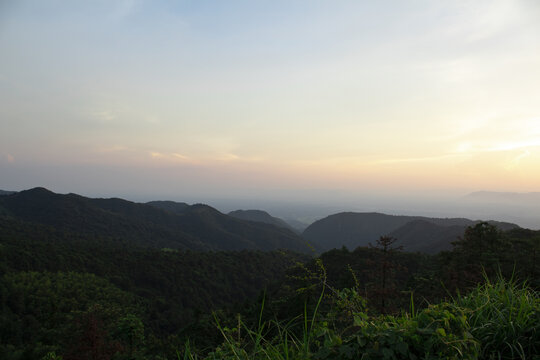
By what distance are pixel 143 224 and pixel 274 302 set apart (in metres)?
116

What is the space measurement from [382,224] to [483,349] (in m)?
167

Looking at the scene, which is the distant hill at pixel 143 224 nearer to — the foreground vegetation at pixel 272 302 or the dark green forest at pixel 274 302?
the dark green forest at pixel 274 302

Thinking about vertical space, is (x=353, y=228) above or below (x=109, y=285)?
below

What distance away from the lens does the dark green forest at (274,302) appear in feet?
6.19

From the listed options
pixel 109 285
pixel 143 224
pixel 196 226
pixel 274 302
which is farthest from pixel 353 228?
pixel 274 302

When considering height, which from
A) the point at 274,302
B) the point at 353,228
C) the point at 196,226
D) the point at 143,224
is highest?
the point at 274,302

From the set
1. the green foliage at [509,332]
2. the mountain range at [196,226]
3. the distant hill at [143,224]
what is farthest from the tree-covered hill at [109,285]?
the mountain range at [196,226]

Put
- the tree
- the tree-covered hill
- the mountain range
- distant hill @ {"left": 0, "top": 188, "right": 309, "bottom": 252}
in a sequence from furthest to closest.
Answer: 1. distant hill @ {"left": 0, "top": 188, "right": 309, "bottom": 252}
2. the mountain range
3. the tree-covered hill
4. the tree

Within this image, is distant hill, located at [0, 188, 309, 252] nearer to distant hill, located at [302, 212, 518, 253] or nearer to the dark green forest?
Result: the dark green forest

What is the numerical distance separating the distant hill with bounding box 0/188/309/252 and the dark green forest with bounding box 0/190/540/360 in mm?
5856

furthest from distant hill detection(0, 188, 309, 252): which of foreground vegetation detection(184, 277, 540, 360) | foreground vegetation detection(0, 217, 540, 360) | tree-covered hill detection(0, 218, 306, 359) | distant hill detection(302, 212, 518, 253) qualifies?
foreground vegetation detection(184, 277, 540, 360)

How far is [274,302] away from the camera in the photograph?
21484mm

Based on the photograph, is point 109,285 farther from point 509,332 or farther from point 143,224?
point 143,224

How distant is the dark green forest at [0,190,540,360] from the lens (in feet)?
6.19
